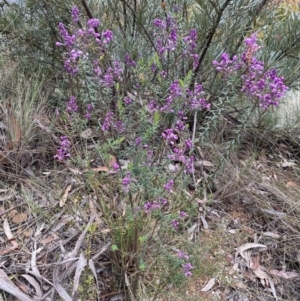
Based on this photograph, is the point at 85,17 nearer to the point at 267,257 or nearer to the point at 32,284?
the point at 32,284

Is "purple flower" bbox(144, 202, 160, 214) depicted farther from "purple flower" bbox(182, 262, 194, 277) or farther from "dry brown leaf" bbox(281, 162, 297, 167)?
"dry brown leaf" bbox(281, 162, 297, 167)

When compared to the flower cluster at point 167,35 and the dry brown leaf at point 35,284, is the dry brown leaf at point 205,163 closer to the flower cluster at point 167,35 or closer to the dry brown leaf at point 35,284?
the flower cluster at point 167,35

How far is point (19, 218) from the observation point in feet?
6.86

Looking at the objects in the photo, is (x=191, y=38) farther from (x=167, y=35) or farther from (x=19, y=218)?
(x=19, y=218)

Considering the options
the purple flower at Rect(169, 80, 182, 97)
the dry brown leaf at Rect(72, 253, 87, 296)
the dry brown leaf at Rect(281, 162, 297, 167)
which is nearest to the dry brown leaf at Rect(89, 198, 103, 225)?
the dry brown leaf at Rect(72, 253, 87, 296)

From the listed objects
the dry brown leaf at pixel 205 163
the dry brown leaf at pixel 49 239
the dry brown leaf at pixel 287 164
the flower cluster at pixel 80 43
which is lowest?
the dry brown leaf at pixel 287 164

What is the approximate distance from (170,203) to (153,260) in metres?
0.25

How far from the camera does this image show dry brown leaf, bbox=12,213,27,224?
6.83ft

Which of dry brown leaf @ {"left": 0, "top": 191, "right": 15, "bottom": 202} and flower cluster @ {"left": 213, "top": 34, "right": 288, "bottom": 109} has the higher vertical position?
flower cluster @ {"left": 213, "top": 34, "right": 288, "bottom": 109}

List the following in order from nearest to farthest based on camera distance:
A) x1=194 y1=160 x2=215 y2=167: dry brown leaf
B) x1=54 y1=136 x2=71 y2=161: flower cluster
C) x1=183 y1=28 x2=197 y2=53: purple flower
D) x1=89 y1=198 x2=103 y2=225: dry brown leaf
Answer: x1=54 y1=136 x2=71 y2=161: flower cluster → x1=183 y1=28 x2=197 y2=53: purple flower → x1=89 y1=198 x2=103 y2=225: dry brown leaf → x1=194 y1=160 x2=215 y2=167: dry brown leaf

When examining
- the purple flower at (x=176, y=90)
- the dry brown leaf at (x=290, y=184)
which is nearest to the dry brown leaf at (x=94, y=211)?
the purple flower at (x=176, y=90)

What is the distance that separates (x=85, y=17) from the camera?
8.15 feet

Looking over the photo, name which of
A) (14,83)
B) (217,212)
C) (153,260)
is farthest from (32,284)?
(14,83)

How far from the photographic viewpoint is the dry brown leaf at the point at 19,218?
2.08 meters
